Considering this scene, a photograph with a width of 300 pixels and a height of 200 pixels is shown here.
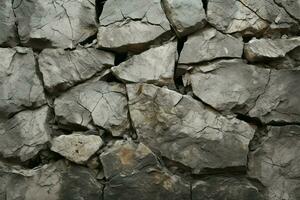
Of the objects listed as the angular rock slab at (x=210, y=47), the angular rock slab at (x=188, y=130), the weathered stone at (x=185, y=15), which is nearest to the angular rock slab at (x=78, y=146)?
the angular rock slab at (x=188, y=130)

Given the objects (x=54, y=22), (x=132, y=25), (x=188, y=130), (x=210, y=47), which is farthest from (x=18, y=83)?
(x=210, y=47)

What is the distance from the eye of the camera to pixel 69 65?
2.51 meters

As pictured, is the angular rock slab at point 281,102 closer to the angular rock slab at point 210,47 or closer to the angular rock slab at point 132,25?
the angular rock slab at point 210,47

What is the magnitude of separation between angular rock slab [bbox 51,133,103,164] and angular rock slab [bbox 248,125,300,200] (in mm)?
904

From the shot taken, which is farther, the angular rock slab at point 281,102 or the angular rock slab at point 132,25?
the angular rock slab at point 132,25

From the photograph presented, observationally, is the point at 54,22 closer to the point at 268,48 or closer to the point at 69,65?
the point at 69,65

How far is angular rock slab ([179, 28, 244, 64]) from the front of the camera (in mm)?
2461

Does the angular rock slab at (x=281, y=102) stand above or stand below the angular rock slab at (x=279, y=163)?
above

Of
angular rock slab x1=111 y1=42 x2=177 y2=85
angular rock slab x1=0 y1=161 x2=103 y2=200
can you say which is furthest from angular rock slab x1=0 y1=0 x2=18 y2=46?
angular rock slab x1=0 y1=161 x2=103 y2=200

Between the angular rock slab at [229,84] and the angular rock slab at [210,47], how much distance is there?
49 millimetres

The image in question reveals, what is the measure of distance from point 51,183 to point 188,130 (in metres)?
0.85

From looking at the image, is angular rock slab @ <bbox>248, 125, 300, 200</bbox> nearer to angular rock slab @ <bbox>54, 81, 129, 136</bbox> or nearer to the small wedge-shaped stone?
the small wedge-shaped stone

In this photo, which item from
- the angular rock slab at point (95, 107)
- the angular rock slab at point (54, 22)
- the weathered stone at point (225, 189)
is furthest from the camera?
the angular rock slab at point (54, 22)

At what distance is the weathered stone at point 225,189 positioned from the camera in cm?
232
